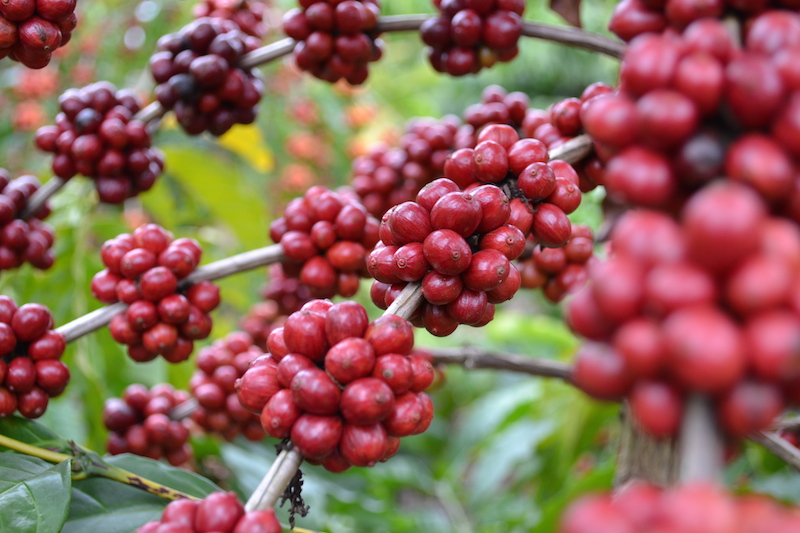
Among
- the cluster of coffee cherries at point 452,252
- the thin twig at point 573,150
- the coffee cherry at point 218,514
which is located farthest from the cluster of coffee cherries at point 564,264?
the coffee cherry at point 218,514

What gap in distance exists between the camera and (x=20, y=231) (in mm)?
1077

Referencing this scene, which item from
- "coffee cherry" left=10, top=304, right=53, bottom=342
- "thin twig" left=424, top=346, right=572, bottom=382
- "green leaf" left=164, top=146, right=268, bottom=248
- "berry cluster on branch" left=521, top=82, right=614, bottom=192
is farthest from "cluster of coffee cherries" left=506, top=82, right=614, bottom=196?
"green leaf" left=164, top=146, right=268, bottom=248

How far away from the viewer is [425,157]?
4.14ft

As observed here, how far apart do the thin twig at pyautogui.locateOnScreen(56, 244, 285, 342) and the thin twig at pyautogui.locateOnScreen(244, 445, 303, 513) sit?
0.43m

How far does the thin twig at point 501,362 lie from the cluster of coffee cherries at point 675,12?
0.73 meters

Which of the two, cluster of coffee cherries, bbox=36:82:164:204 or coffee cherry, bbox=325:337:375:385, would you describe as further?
cluster of coffee cherries, bbox=36:82:164:204

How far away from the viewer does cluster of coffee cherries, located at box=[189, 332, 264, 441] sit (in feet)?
4.06

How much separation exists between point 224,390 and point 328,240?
1.40ft

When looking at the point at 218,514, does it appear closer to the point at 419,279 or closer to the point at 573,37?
the point at 419,279

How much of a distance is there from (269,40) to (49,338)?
2097 millimetres

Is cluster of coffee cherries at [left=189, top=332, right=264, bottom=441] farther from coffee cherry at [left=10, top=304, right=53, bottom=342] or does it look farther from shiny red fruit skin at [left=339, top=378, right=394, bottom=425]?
shiny red fruit skin at [left=339, top=378, right=394, bottom=425]

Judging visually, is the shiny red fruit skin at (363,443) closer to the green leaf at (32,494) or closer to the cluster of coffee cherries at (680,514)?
the cluster of coffee cherries at (680,514)

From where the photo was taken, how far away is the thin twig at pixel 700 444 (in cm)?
39

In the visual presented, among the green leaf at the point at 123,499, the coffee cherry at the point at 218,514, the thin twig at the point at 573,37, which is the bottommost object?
the green leaf at the point at 123,499
